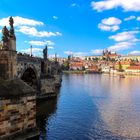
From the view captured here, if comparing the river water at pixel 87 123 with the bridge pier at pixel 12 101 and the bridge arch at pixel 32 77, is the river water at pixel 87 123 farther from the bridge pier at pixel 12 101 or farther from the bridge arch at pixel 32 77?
the bridge arch at pixel 32 77

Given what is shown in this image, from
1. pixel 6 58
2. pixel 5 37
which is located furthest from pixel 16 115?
pixel 5 37

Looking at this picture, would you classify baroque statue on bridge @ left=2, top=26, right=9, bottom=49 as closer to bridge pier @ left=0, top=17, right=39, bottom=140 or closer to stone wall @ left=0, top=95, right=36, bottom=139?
bridge pier @ left=0, top=17, right=39, bottom=140

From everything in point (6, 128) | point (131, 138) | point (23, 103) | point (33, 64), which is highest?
point (33, 64)

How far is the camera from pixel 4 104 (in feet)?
68.9

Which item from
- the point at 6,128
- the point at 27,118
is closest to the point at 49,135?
the point at 27,118

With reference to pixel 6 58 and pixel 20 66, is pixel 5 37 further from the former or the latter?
pixel 20 66

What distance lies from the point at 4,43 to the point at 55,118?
11.4m

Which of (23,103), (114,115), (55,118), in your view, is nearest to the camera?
(23,103)

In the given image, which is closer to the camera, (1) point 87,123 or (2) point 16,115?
(2) point 16,115

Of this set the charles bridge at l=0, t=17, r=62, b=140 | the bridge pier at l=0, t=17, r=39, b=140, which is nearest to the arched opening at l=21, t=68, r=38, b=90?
the charles bridge at l=0, t=17, r=62, b=140

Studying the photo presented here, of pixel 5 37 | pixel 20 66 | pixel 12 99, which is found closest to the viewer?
pixel 12 99

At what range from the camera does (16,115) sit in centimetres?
2192

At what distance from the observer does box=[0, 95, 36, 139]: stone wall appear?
68.4ft

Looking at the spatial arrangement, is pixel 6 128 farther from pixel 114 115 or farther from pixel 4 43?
pixel 114 115
